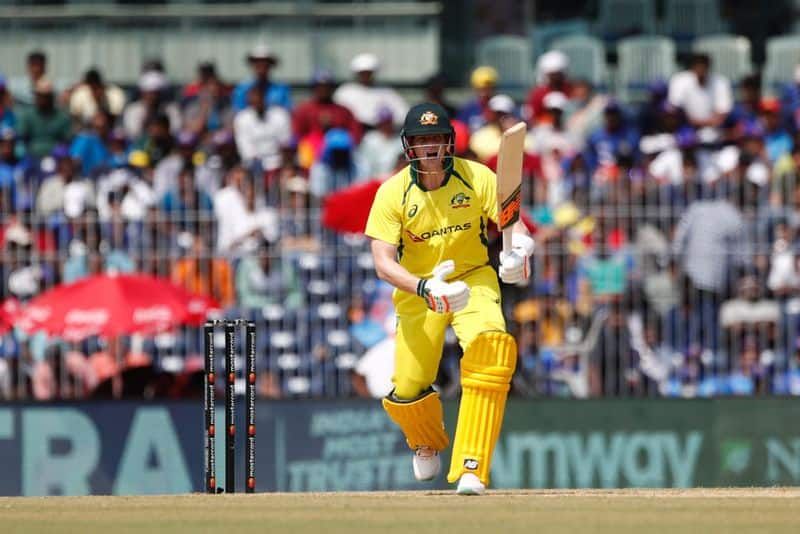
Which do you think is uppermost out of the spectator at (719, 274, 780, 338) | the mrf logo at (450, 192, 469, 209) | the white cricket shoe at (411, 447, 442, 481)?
the mrf logo at (450, 192, 469, 209)

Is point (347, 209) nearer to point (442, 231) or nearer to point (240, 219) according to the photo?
point (240, 219)

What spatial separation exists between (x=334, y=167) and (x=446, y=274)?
6532 mm

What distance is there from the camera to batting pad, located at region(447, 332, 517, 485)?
38.5 ft

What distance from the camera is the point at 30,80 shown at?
74.2 ft

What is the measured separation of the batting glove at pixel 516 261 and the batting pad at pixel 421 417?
96 centimetres

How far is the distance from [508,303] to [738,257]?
194cm

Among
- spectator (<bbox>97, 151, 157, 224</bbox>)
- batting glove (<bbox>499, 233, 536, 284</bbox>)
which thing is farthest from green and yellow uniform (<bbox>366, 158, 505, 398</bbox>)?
spectator (<bbox>97, 151, 157, 224</bbox>)

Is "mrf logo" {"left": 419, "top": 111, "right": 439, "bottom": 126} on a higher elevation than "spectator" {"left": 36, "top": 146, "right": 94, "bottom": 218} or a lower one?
higher

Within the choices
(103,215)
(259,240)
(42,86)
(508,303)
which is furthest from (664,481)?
(42,86)

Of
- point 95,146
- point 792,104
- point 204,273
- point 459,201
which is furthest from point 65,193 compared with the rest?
point 792,104

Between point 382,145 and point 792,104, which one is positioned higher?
point 792,104

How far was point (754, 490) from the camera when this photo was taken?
12.6 metres

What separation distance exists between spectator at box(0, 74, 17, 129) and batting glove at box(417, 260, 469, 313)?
9596 millimetres

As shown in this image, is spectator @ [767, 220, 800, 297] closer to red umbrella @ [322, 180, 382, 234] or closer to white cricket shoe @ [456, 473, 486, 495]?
red umbrella @ [322, 180, 382, 234]
